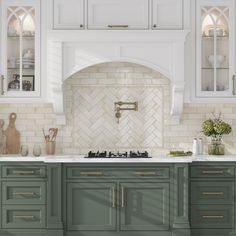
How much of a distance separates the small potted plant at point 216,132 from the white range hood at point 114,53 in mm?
527

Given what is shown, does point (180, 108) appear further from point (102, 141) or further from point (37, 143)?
point (37, 143)

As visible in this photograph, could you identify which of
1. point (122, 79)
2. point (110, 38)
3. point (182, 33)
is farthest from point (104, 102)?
point (182, 33)

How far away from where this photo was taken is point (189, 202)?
229 inches

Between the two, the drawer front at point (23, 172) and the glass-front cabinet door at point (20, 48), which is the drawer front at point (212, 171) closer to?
the drawer front at point (23, 172)

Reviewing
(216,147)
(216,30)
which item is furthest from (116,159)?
(216,30)

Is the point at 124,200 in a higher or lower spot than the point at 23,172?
lower

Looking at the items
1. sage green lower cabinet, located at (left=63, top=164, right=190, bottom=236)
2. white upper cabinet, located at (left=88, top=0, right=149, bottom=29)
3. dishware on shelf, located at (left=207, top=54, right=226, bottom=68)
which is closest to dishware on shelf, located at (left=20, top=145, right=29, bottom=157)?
sage green lower cabinet, located at (left=63, top=164, right=190, bottom=236)

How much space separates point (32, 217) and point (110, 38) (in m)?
2.10

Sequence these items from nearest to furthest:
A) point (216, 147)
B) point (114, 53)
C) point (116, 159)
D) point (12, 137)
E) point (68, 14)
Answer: point (116, 159) → point (114, 53) → point (68, 14) → point (216, 147) → point (12, 137)

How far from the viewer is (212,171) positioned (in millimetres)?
5844

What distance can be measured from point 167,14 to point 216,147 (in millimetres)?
1596

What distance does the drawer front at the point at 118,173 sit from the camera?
577 centimetres

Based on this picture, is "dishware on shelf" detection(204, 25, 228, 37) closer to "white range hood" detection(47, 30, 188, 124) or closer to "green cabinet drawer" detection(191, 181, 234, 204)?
"white range hood" detection(47, 30, 188, 124)

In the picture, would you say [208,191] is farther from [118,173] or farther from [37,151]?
[37,151]
